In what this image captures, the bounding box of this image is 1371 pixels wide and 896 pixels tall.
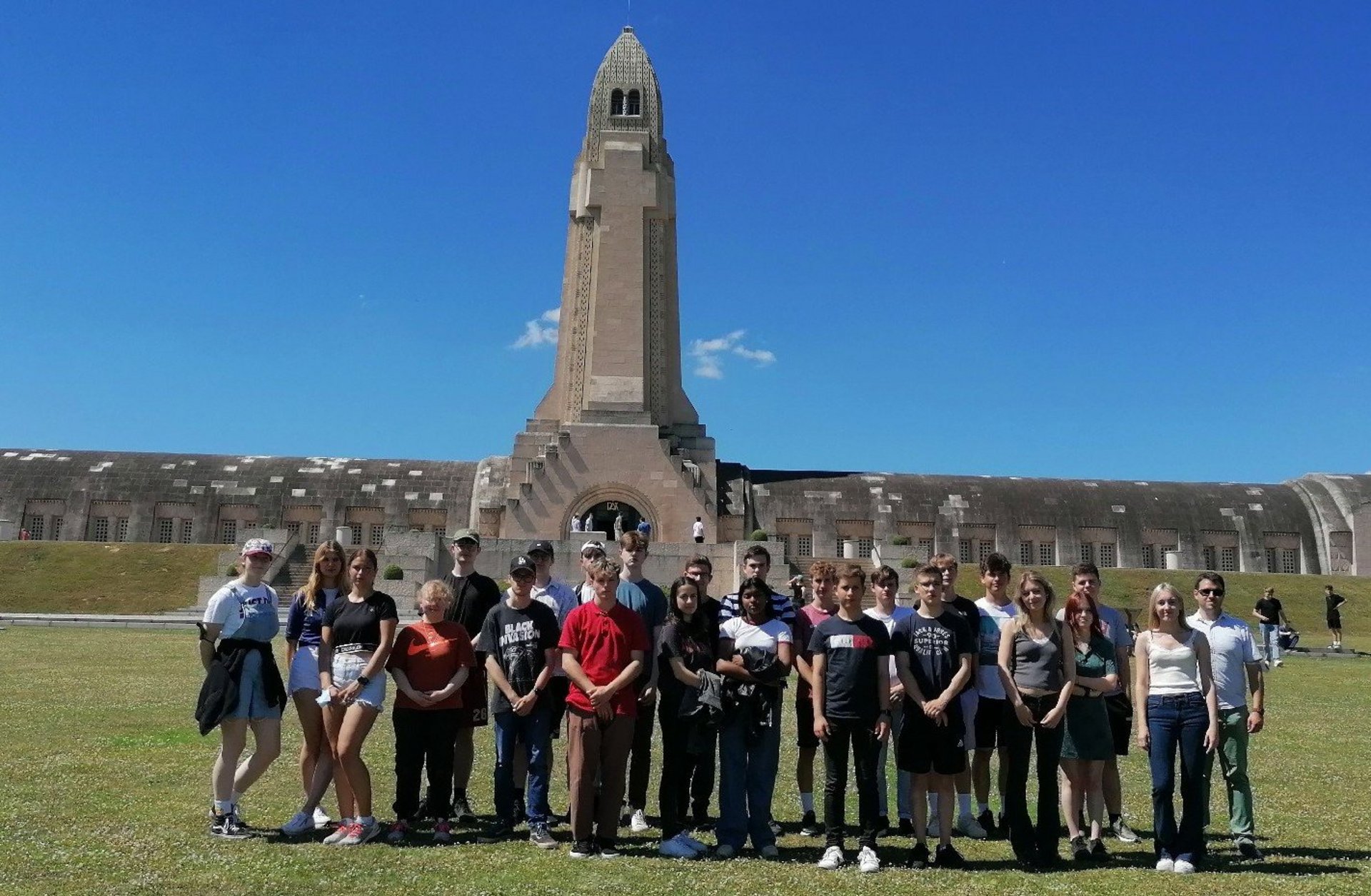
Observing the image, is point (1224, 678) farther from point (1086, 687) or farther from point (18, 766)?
point (18, 766)

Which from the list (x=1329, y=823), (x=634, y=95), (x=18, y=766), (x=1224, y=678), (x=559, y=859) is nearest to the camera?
(x=559, y=859)

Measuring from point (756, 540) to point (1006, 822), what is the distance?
29.5m

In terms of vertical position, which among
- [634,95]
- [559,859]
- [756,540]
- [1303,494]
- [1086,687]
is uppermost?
[634,95]

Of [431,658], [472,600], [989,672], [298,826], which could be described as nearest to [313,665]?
[431,658]

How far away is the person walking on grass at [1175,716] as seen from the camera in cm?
696

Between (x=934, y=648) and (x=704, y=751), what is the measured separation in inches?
68.0

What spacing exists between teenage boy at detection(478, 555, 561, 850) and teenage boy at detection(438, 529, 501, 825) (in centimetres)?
23

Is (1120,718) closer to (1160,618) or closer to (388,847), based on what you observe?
(1160,618)

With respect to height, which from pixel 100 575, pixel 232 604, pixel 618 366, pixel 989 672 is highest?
pixel 618 366

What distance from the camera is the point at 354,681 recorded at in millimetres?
7371

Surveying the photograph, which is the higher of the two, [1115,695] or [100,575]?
[100,575]

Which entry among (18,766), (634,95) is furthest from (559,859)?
(634,95)

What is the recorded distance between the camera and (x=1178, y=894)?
620 centimetres

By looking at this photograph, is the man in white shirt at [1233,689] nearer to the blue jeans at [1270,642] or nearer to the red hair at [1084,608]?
the red hair at [1084,608]
